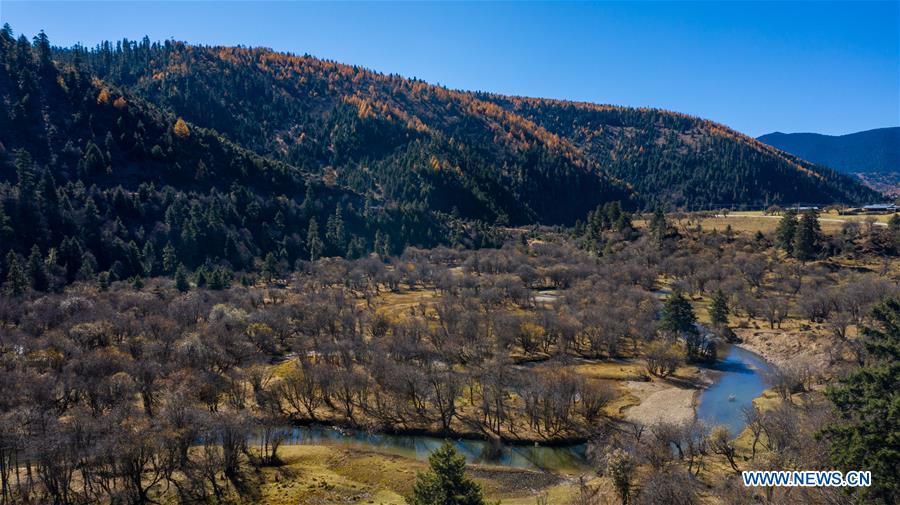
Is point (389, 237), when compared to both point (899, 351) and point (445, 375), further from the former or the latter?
point (899, 351)

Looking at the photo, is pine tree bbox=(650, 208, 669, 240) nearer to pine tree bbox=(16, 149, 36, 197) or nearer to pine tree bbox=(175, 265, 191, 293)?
pine tree bbox=(175, 265, 191, 293)

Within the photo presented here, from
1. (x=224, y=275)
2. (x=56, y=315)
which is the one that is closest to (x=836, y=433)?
(x=56, y=315)

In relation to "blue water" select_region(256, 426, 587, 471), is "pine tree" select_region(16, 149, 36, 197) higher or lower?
higher

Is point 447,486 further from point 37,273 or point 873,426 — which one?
point 37,273

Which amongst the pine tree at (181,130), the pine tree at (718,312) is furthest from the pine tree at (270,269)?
the pine tree at (718,312)

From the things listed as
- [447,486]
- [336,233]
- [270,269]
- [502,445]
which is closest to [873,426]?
[447,486]

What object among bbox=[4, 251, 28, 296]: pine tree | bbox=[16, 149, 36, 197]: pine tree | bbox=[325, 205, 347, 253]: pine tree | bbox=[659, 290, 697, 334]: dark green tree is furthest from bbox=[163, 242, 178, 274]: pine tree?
bbox=[659, 290, 697, 334]: dark green tree
